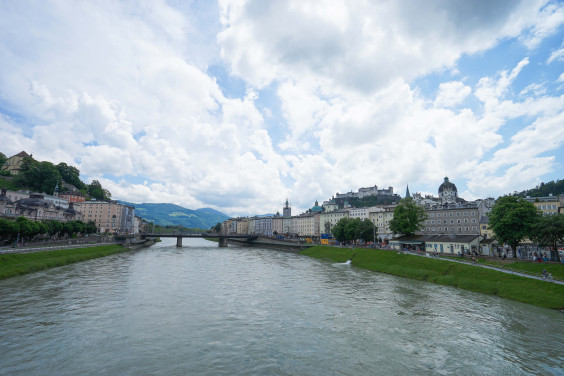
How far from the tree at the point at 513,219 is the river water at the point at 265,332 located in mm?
22510

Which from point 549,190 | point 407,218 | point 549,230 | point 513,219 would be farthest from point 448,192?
point 549,230

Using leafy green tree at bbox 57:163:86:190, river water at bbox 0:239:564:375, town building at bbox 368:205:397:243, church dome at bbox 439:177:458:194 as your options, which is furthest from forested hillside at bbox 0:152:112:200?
church dome at bbox 439:177:458:194

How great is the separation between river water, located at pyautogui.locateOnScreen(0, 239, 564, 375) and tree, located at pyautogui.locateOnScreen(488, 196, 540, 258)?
22510mm

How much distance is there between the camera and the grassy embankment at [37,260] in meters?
39.8

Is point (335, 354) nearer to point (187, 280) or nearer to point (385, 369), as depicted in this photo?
point (385, 369)

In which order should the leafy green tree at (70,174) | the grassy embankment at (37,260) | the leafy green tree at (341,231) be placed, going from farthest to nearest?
1. the leafy green tree at (70,174)
2. the leafy green tree at (341,231)
3. the grassy embankment at (37,260)

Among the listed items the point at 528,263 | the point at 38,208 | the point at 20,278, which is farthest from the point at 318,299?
the point at 38,208

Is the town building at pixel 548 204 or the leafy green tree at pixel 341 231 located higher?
the town building at pixel 548 204

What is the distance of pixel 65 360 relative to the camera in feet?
51.9

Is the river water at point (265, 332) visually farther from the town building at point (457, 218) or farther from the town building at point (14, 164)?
the town building at point (14, 164)

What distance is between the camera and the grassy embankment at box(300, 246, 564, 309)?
31328mm

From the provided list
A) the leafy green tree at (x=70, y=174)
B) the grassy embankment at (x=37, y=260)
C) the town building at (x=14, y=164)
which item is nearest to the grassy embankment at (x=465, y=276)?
the grassy embankment at (x=37, y=260)

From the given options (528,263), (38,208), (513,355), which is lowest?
(513,355)

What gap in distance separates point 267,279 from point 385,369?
97.4ft
